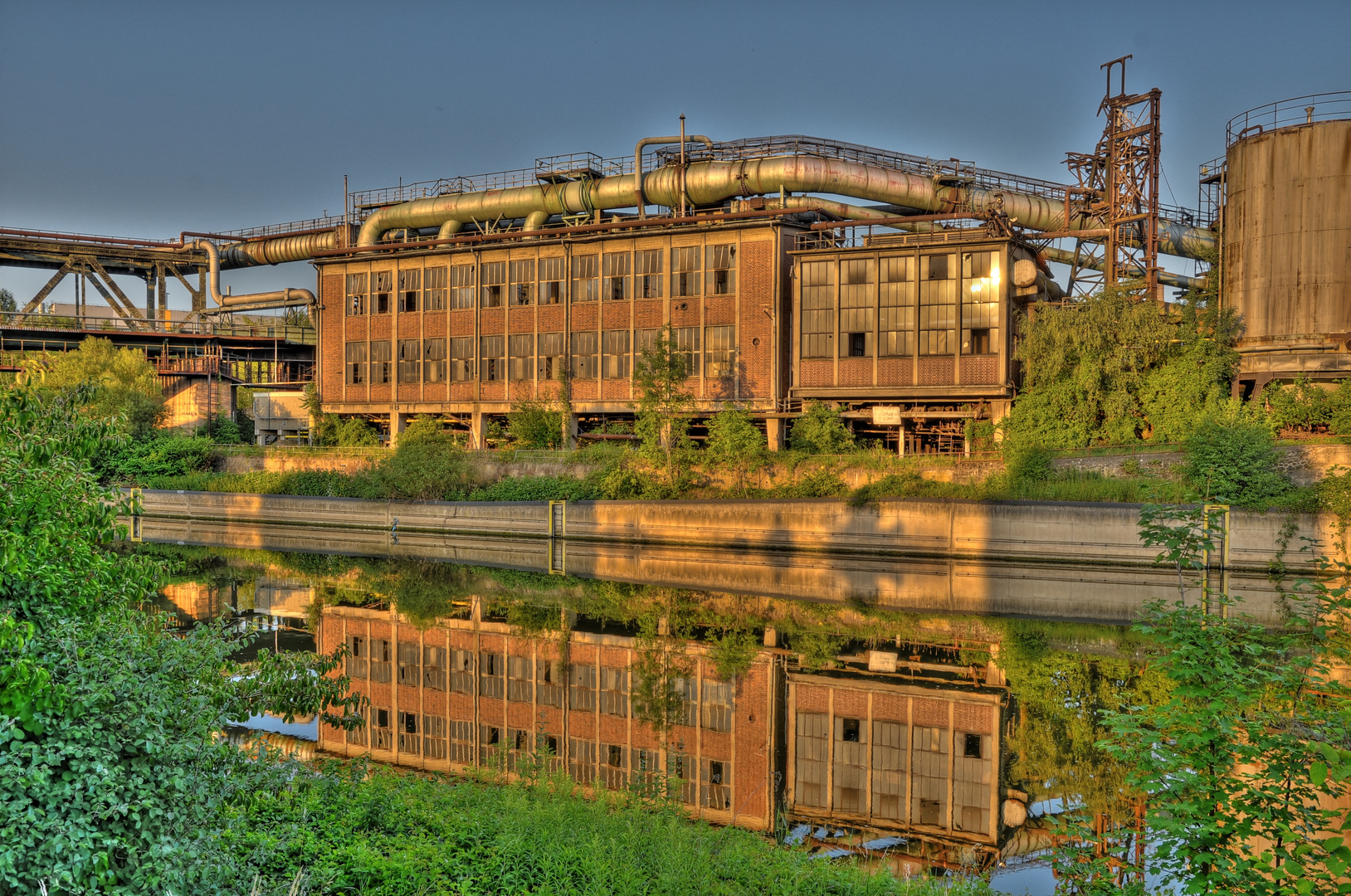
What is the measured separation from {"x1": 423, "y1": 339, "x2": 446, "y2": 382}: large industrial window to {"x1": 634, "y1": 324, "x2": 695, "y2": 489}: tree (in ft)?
40.4

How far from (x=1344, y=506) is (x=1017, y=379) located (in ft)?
37.8

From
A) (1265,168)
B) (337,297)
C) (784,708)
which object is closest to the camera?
(784,708)

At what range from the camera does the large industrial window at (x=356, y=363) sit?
46.9 meters

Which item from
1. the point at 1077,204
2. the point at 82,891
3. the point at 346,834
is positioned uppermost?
the point at 1077,204

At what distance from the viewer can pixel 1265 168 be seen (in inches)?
1315

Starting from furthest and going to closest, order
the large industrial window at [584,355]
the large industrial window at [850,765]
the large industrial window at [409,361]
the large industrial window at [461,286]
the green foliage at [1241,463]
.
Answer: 1. the large industrial window at [409,361]
2. the large industrial window at [461,286]
3. the large industrial window at [584,355]
4. the green foliage at [1241,463]
5. the large industrial window at [850,765]

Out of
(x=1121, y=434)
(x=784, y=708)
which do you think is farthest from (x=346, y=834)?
(x=1121, y=434)

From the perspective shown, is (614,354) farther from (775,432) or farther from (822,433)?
(822,433)

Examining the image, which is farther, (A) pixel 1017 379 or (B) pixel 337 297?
(B) pixel 337 297

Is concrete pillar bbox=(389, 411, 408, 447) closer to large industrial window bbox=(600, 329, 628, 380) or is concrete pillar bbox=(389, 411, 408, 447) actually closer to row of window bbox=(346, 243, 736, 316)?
row of window bbox=(346, 243, 736, 316)

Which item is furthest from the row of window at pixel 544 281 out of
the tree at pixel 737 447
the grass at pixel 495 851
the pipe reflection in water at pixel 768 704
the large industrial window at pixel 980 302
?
the grass at pixel 495 851

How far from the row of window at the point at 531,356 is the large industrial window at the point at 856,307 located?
444cm

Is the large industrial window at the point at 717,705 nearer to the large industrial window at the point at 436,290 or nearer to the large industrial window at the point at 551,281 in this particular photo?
the large industrial window at the point at 551,281

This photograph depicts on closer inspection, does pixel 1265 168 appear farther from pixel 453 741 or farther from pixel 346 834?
pixel 346 834
